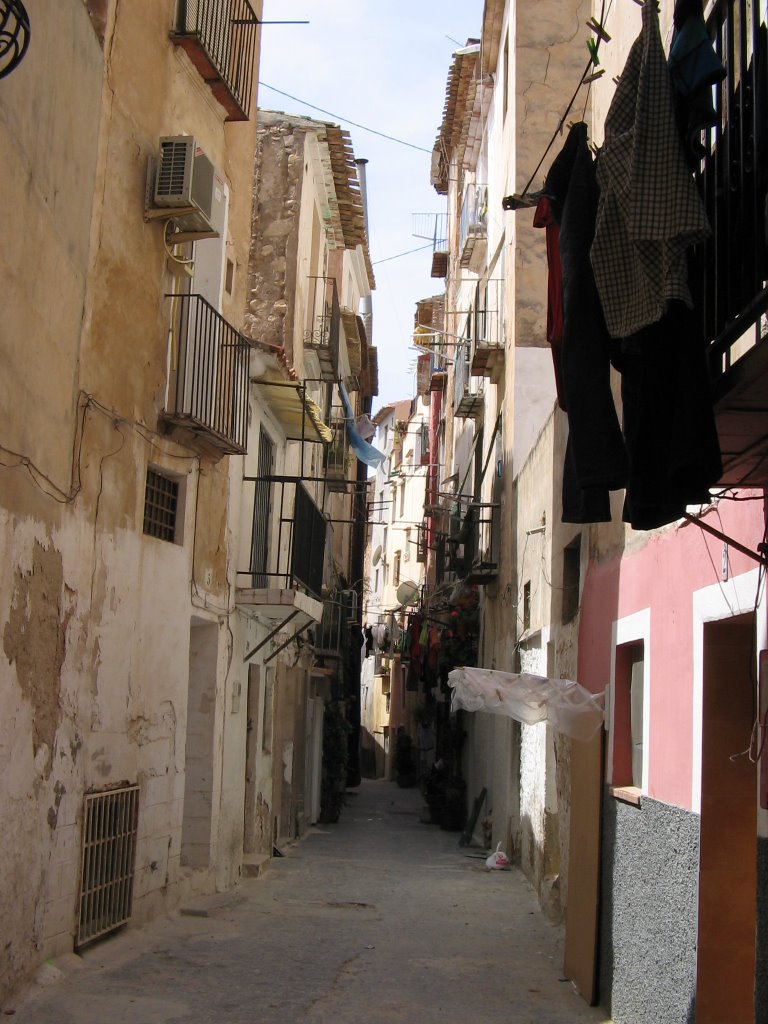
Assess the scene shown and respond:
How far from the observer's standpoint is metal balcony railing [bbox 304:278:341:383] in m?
21.5

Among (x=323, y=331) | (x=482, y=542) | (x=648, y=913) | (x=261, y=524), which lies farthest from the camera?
(x=482, y=542)

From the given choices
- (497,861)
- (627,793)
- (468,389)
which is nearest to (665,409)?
(627,793)

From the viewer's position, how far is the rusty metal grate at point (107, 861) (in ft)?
30.9

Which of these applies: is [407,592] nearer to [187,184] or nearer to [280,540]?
[280,540]

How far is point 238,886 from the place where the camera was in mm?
14461

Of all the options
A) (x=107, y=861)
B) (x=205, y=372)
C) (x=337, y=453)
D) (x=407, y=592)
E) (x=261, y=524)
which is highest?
(x=337, y=453)

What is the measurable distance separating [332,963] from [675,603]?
4722 mm

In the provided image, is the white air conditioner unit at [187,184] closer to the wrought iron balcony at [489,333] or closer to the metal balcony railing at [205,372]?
the metal balcony railing at [205,372]

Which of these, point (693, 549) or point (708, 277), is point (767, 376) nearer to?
point (708, 277)

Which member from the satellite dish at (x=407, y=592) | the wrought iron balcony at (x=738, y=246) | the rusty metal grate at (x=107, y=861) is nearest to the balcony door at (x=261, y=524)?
the rusty metal grate at (x=107, y=861)

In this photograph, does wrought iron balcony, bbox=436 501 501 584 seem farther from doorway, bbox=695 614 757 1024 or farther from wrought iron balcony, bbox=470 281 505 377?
doorway, bbox=695 614 757 1024

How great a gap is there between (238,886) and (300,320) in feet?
31.3

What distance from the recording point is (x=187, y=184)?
10.8 metres

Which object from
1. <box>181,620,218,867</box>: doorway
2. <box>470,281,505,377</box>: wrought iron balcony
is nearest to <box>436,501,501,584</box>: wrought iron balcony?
<box>470,281,505,377</box>: wrought iron balcony
